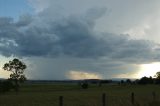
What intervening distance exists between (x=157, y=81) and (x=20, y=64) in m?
90.3

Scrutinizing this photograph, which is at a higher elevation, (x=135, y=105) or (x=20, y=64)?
(x=20, y=64)

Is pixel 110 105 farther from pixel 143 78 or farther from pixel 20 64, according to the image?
pixel 143 78

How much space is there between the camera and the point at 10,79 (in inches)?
4119

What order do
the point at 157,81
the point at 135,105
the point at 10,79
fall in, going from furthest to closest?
the point at 157,81, the point at 10,79, the point at 135,105

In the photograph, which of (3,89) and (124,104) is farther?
(3,89)

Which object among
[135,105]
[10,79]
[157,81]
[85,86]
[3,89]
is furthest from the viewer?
[157,81]

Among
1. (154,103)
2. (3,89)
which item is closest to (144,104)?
(154,103)

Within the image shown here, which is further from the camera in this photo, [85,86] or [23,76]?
[85,86]

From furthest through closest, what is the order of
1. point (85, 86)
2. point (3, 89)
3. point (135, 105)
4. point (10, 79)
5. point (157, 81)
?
point (157, 81) → point (85, 86) → point (10, 79) → point (3, 89) → point (135, 105)

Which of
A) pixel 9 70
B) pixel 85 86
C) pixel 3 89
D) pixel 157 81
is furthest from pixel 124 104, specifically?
pixel 157 81

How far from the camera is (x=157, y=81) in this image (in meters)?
178

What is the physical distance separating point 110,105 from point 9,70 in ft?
256

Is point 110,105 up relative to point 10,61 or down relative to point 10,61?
down

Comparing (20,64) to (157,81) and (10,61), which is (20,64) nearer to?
(10,61)
